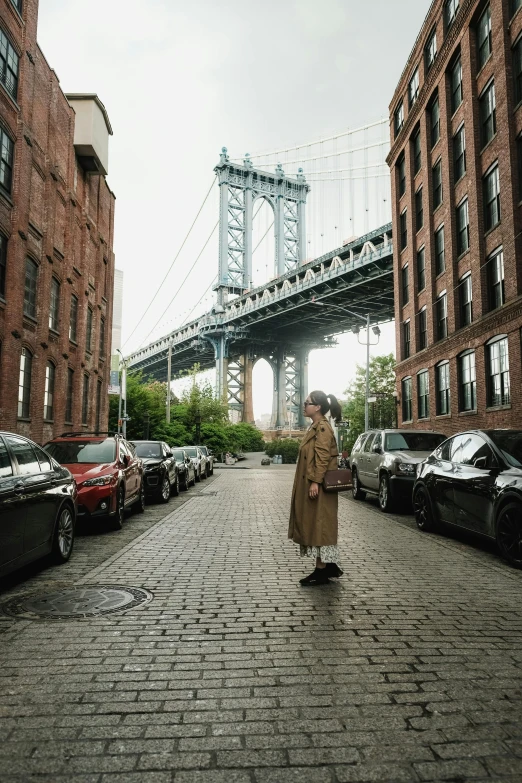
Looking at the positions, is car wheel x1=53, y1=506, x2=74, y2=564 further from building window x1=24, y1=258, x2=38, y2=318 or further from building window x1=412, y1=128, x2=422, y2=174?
building window x1=412, y1=128, x2=422, y2=174

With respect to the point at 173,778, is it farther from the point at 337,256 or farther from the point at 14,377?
the point at 337,256

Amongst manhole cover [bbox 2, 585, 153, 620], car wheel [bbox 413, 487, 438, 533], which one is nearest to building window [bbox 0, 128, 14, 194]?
car wheel [bbox 413, 487, 438, 533]

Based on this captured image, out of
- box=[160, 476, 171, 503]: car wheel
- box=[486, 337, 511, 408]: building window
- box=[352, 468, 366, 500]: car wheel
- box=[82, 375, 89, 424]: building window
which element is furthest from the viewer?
box=[82, 375, 89, 424]: building window

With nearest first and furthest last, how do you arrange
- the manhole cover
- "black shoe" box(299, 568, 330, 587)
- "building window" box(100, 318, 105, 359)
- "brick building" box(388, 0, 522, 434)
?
the manhole cover < "black shoe" box(299, 568, 330, 587) < "brick building" box(388, 0, 522, 434) < "building window" box(100, 318, 105, 359)

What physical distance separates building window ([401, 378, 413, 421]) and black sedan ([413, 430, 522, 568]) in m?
22.7

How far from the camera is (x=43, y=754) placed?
107 inches

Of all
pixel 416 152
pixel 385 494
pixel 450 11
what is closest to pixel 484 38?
pixel 450 11

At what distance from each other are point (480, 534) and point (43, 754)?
6.34m

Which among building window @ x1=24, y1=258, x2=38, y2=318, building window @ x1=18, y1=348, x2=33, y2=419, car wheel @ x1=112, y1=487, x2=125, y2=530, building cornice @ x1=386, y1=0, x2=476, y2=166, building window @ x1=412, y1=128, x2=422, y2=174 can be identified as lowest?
car wheel @ x1=112, y1=487, x2=125, y2=530

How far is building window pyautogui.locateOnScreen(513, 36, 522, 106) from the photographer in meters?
21.1

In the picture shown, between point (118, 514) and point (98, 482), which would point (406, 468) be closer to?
point (118, 514)

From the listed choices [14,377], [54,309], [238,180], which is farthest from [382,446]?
[238,180]

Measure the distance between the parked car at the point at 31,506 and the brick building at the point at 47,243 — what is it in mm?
12872

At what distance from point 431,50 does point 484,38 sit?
651cm
